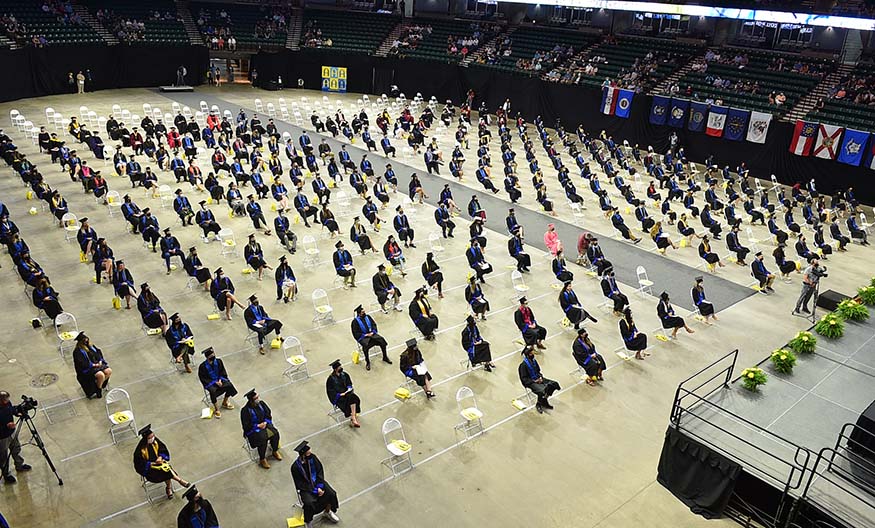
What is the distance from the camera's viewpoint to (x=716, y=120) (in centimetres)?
3634

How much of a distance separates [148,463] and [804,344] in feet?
40.6

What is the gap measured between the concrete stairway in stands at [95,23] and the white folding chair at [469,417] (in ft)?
141

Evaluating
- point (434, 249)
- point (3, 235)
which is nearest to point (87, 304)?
point (3, 235)

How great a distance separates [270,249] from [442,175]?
11875 mm

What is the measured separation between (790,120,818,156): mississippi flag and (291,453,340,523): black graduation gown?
30.9 meters

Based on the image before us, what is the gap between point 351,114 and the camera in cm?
4397

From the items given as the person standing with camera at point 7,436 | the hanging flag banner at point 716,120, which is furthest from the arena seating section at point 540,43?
the person standing with camera at point 7,436

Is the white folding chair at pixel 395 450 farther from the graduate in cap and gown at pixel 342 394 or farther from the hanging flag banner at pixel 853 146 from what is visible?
the hanging flag banner at pixel 853 146

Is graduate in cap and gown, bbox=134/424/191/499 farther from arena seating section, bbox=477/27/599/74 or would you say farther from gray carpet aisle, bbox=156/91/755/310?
arena seating section, bbox=477/27/599/74

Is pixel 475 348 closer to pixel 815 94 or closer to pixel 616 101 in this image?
pixel 616 101

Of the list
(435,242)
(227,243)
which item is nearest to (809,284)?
(435,242)

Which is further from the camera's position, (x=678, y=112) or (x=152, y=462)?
(x=678, y=112)

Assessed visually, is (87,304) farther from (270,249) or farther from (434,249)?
(434,249)

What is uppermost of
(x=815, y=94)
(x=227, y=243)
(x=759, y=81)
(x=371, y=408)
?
(x=759, y=81)
